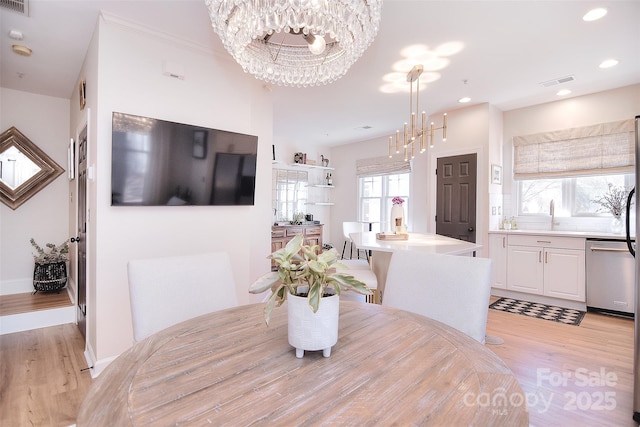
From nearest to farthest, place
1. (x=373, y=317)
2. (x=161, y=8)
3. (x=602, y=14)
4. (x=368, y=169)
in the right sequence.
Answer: (x=373, y=317)
(x=161, y=8)
(x=602, y=14)
(x=368, y=169)

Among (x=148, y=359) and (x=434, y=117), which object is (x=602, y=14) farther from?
(x=148, y=359)

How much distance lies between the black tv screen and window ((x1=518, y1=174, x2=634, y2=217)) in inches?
159

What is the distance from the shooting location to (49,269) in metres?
3.70

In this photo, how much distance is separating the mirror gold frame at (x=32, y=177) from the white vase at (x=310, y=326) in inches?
179

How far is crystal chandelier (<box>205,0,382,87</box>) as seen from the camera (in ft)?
4.45

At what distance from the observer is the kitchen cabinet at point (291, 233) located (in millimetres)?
5821

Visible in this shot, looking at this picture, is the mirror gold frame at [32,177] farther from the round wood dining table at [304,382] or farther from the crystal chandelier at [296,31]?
the round wood dining table at [304,382]

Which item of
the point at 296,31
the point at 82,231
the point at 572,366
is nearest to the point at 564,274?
the point at 572,366

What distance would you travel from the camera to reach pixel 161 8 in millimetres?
2227

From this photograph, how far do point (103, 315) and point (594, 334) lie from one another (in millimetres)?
4352

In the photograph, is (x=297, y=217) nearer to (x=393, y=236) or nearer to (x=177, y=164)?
(x=393, y=236)

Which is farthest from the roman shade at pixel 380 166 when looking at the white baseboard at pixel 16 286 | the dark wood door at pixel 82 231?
the white baseboard at pixel 16 286

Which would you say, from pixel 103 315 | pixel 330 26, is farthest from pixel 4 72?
pixel 330 26

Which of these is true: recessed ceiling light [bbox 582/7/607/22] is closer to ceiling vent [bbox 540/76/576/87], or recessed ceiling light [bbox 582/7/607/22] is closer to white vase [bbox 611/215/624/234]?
ceiling vent [bbox 540/76/576/87]
